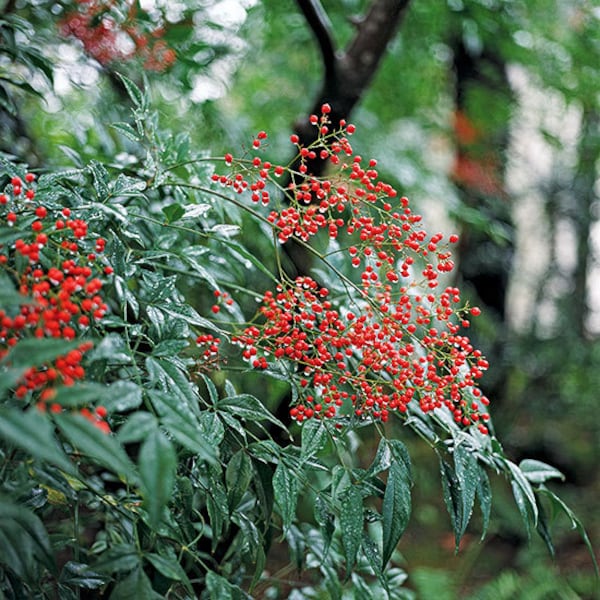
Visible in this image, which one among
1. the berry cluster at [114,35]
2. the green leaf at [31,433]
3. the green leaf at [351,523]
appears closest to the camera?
the green leaf at [31,433]

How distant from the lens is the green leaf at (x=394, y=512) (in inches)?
26.8

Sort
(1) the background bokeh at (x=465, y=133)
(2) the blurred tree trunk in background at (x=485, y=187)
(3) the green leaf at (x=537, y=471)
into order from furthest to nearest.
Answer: (2) the blurred tree trunk in background at (x=485, y=187), (1) the background bokeh at (x=465, y=133), (3) the green leaf at (x=537, y=471)

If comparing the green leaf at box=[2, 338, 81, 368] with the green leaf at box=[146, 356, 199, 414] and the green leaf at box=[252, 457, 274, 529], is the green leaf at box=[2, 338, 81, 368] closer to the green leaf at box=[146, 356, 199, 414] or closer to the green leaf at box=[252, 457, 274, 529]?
the green leaf at box=[146, 356, 199, 414]

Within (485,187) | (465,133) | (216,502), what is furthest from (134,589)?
(485,187)

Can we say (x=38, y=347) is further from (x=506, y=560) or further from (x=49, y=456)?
(x=506, y=560)

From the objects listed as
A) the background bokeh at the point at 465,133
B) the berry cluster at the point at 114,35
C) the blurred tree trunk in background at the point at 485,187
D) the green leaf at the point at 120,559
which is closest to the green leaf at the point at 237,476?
the green leaf at the point at 120,559

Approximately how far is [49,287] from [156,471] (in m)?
0.21

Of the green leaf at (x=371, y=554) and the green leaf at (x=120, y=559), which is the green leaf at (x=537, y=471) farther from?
the green leaf at (x=120, y=559)

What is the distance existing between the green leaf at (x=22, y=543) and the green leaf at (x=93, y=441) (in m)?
0.09

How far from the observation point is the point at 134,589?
0.59m

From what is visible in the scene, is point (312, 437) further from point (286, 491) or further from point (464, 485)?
point (464, 485)

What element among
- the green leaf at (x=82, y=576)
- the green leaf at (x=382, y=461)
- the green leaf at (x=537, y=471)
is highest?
the green leaf at (x=382, y=461)

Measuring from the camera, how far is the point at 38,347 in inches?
18.4

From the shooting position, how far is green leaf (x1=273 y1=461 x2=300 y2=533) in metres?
0.68
